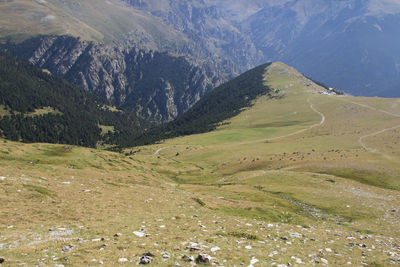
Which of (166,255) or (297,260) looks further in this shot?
(297,260)

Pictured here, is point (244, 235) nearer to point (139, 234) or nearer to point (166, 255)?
point (139, 234)

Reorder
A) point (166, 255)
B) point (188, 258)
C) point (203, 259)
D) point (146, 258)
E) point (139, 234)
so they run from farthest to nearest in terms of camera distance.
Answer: point (139, 234) → point (166, 255) → point (188, 258) → point (203, 259) → point (146, 258)

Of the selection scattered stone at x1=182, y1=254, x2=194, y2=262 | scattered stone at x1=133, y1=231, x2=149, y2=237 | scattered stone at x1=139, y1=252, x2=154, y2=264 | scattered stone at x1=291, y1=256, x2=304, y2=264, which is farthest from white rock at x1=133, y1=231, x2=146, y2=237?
scattered stone at x1=291, y1=256, x2=304, y2=264

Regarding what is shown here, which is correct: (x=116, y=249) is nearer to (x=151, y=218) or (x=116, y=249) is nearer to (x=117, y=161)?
(x=151, y=218)

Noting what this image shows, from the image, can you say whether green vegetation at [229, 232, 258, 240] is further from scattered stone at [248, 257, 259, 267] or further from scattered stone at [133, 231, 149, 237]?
scattered stone at [133, 231, 149, 237]

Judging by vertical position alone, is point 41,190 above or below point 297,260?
above

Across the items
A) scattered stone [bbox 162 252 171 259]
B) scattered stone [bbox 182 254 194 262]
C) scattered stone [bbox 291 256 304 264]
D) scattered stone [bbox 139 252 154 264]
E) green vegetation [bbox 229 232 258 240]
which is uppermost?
scattered stone [bbox 139 252 154 264]

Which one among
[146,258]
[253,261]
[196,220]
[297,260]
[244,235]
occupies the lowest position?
[196,220]

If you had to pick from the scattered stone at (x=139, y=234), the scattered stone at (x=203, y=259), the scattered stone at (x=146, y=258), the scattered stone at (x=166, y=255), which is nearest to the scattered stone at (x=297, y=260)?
the scattered stone at (x=203, y=259)

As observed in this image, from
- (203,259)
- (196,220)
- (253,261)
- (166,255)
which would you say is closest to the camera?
(203,259)

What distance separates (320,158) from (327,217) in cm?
4862

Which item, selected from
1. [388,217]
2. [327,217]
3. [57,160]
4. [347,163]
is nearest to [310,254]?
[327,217]


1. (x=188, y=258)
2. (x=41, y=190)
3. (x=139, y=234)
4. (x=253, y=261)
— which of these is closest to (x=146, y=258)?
(x=188, y=258)

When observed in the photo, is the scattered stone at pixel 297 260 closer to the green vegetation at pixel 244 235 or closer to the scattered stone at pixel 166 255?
the green vegetation at pixel 244 235
